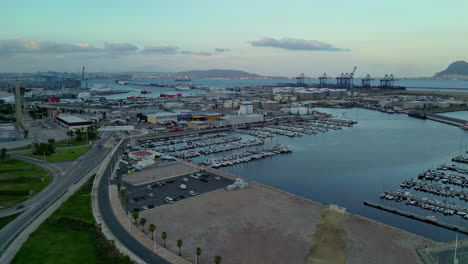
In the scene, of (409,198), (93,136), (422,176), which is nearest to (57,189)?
(93,136)

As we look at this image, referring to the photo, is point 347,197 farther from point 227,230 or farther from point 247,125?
point 247,125

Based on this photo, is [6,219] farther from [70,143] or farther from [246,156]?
[70,143]

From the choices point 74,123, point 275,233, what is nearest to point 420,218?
point 275,233

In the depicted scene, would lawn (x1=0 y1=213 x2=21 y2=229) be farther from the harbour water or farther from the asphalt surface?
the harbour water

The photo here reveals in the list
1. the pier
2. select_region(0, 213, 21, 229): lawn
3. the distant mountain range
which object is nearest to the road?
select_region(0, 213, 21, 229): lawn

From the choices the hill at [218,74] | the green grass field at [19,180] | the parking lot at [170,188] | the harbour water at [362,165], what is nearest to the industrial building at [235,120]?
the harbour water at [362,165]

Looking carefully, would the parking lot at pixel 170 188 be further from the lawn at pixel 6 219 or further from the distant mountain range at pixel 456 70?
the distant mountain range at pixel 456 70
